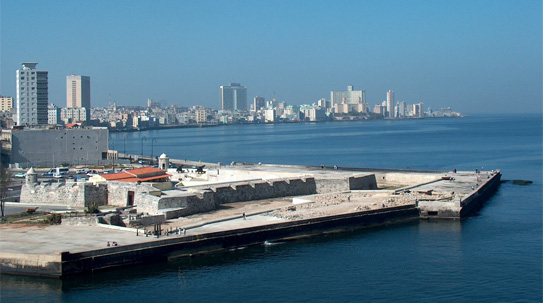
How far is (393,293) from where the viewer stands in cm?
1630

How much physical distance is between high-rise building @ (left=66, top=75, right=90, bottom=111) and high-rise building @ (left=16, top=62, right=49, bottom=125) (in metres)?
122

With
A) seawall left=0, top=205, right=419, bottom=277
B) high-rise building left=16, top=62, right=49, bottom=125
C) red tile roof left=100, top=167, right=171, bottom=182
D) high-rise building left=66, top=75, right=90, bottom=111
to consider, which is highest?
high-rise building left=66, top=75, right=90, bottom=111

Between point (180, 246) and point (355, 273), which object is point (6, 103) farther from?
point (355, 273)

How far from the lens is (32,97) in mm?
70750

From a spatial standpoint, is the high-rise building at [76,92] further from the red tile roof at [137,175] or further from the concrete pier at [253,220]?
the red tile roof at [137,175]

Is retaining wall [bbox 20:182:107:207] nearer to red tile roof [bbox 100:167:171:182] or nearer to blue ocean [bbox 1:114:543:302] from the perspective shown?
red tile roof [bbox 100:167:171:182]

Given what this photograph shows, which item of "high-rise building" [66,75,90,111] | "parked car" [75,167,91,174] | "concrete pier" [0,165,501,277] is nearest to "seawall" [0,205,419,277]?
"concrete pier" [0,165,501,277]

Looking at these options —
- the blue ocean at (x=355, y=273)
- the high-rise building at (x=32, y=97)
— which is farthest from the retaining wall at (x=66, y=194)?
the high-rise building at (x=32, y=97)

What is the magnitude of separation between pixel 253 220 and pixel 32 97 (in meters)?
54.6

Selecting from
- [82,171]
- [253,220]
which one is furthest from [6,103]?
[253,220]

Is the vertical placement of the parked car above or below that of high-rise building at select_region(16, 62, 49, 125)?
below

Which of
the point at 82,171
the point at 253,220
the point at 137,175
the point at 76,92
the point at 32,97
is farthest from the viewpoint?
the point at 76,92

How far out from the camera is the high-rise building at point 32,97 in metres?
70.2

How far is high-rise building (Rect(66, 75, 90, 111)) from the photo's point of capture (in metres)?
190
